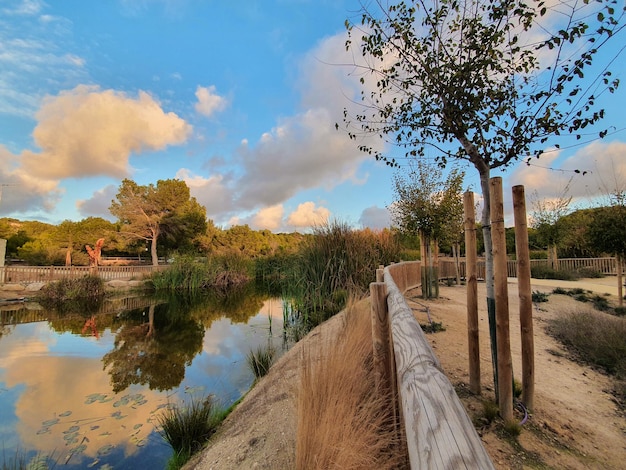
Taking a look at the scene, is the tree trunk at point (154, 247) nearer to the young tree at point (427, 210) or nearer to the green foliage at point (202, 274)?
the green foliage at point (202, 274)

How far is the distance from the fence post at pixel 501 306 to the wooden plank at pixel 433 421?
67.4 inches

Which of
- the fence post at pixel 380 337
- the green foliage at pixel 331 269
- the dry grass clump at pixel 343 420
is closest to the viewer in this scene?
the dry grass clump at pixel 343 420

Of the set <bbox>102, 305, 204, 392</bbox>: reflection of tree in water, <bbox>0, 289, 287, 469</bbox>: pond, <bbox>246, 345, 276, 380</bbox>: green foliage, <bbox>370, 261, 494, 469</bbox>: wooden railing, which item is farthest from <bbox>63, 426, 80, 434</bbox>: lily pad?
<bbox>370, 261, 494, 469</bbox>: wooden railing

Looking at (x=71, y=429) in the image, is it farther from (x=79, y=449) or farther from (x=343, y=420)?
(x=343, y=420)

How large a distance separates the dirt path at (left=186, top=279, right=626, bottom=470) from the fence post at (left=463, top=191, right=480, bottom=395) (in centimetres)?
22

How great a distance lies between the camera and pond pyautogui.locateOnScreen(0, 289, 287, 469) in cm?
360

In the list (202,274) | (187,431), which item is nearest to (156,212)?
(202,274)

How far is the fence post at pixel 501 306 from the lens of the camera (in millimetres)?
2487

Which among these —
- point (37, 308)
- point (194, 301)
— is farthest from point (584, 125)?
point (37, 308)

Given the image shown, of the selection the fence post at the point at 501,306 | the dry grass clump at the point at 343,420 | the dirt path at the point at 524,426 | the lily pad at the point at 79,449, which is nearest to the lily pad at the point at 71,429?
the lily pad at the point at 79,449

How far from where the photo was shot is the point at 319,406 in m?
1.92

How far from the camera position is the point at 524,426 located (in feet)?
8.17

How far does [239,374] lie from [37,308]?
11712 mm

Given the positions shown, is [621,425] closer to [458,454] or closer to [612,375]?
[612,375]
